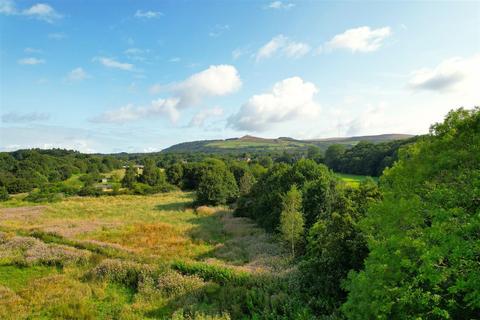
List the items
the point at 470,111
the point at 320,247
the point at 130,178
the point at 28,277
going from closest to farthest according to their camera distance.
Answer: the point at 470,111 < the point at 320,247 < the point at 28,277 < the point at 130,178

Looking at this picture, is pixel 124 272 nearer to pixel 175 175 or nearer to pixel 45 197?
pixel 45 197

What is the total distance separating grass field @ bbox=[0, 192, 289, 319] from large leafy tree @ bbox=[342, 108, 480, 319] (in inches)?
268

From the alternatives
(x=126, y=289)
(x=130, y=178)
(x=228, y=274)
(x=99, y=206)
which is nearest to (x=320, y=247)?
(x=228, y=274)

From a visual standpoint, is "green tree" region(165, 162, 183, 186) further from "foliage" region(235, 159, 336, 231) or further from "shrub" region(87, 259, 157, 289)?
"shrub" region(87, 259, 157, 289)

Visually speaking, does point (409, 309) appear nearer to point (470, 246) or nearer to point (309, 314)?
point (470, 246)

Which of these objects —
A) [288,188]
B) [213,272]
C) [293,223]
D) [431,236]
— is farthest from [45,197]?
[431,236]

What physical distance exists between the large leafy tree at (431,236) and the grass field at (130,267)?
268 inches

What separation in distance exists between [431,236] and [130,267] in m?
17.1

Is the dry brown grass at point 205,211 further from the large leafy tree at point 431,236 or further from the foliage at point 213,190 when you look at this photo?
the large leafy tree at point 431,236

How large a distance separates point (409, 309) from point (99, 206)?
159ft

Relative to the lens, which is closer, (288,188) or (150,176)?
(288,188)

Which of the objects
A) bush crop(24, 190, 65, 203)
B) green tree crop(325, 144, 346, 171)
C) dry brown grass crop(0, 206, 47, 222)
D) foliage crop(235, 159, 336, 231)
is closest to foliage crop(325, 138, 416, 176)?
green tree crop(325, 144, 346, 171)

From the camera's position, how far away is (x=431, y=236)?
8391mm

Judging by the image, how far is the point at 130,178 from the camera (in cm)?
7450
